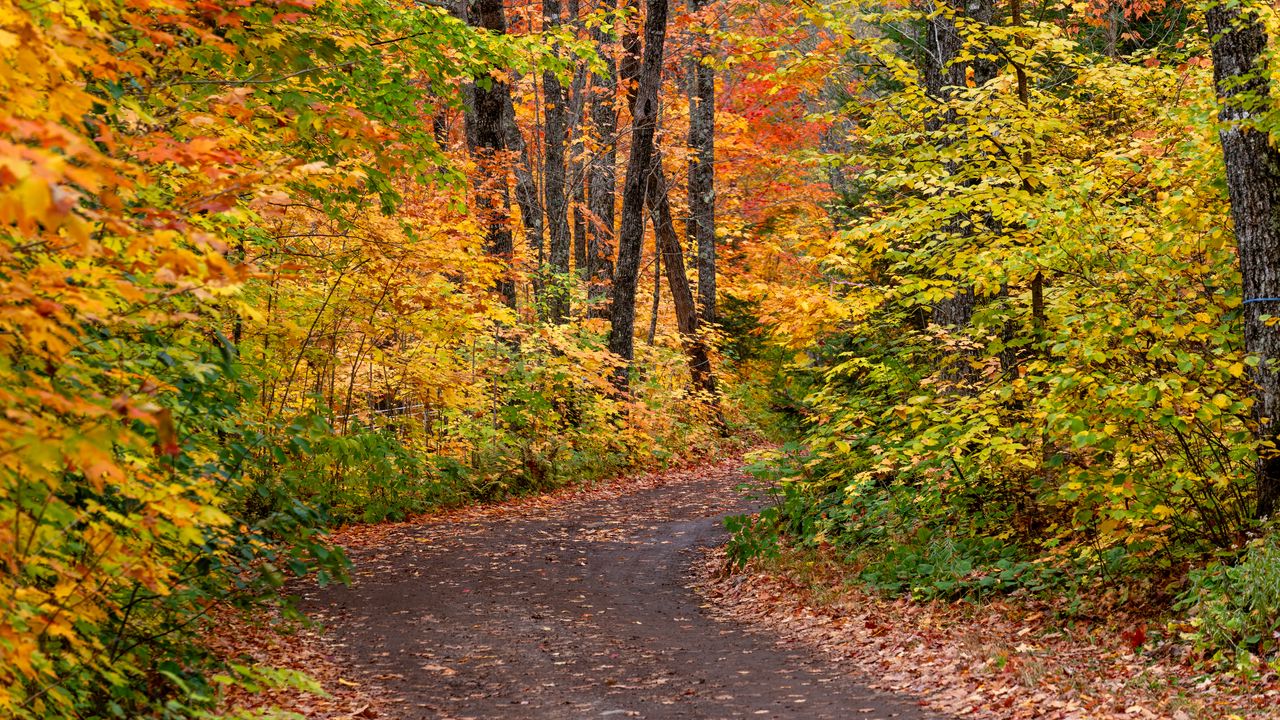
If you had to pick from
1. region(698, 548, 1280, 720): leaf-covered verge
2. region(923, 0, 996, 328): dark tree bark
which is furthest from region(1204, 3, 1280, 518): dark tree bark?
region(923, 0, 996, 328): dark tree bark

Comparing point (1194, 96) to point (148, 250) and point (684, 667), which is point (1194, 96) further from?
point (148, 250)

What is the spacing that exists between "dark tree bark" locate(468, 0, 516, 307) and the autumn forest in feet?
6.23

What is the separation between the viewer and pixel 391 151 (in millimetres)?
8883

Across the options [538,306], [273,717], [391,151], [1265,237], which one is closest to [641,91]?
[538,306]

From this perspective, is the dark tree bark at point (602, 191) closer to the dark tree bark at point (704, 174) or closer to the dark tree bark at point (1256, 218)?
the dark tree bark at point (704, 174)

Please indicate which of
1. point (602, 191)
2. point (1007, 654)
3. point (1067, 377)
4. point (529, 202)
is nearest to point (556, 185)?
point (529, 202)

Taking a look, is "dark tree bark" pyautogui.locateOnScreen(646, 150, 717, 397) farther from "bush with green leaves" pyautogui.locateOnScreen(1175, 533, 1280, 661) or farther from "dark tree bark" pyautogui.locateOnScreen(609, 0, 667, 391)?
"bush with green leaves" pyautogui.locateOnScreen(1175, 533, 1280, 661)

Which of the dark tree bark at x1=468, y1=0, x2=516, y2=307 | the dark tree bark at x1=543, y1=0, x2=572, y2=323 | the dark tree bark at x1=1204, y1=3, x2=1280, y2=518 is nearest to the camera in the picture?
the dark tree bark at x1=1204, y1=3, x2=1280, y2=518

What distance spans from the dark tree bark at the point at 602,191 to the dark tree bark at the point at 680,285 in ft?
3.65

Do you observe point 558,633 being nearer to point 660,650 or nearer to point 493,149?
point 660,650

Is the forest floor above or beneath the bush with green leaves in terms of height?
beneath

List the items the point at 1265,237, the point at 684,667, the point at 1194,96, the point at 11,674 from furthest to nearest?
the point at 1194,96 → the point at 684,667 → the point at 1265,237 → the point at 11,674

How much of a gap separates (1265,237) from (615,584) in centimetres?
679

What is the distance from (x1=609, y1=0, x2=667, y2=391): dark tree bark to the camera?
62.4 ft
